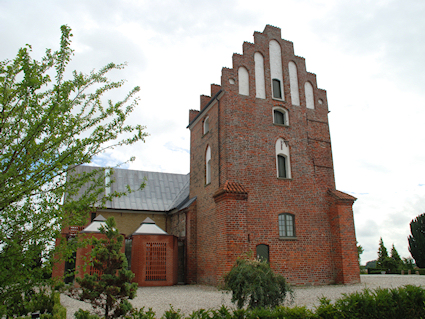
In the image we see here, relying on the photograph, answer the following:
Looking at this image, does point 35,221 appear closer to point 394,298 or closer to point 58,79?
point 58,79

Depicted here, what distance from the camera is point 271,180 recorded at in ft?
53.8

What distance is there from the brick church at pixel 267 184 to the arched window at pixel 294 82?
0.06m

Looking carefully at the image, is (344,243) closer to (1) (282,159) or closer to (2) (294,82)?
(1) (282,159)

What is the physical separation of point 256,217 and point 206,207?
345 cm

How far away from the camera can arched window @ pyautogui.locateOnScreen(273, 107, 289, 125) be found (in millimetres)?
17875

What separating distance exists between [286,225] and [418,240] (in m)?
18.1

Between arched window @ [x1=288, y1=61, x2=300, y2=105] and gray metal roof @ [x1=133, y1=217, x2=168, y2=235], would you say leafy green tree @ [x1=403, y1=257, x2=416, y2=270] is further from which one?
gray metal roof @ [x1=133, y1=217, x2=168, y2=235]

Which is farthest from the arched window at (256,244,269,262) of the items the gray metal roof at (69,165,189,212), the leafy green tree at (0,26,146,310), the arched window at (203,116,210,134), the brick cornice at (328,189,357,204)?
the leafy green tree at (0,26,146,310)

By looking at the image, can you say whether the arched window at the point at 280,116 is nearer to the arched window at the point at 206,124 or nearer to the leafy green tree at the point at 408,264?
the arched window at the point at 206,124

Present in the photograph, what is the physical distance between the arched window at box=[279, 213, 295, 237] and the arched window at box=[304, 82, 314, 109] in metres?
6.66

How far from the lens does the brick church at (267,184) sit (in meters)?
15.4

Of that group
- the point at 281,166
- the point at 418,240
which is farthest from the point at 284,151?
the point at 418,240

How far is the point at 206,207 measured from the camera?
1797cm

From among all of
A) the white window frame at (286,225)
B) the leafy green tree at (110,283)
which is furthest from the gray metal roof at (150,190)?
the leafy green tree at (110,283)
